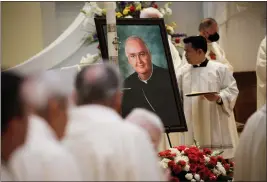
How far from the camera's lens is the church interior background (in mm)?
1951

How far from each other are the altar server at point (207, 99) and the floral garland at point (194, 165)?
0.08 metres

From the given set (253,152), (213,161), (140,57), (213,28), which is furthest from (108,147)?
(213,28)

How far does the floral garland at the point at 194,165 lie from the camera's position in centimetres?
240

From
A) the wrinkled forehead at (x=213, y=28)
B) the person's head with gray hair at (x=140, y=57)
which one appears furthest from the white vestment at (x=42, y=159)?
the wrinkled forehead at (x=213, y=28)

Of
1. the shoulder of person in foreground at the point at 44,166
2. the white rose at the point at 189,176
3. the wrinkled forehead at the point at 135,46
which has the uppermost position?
the wrinkled forehead at the point at 135,46

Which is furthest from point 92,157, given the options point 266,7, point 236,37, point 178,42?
point 178,42

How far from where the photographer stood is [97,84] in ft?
4.95

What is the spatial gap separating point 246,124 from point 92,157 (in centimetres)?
48

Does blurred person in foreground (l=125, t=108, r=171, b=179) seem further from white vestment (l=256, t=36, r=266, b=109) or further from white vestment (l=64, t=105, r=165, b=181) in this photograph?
white vestment (l=256, t=36, r=266, b=109)

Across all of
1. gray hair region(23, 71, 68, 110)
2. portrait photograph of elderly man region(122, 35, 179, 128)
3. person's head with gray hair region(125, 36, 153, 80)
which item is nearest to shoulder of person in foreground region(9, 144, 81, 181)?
gray hair region(23, 71, 68, 110)

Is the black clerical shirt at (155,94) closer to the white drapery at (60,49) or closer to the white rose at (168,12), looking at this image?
the white drapery at (60,49)

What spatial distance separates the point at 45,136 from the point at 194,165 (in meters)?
1.12

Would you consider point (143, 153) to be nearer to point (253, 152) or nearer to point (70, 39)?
point (253, 152)

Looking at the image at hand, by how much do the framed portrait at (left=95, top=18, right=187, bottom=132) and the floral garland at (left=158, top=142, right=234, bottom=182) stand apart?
0.33 m
